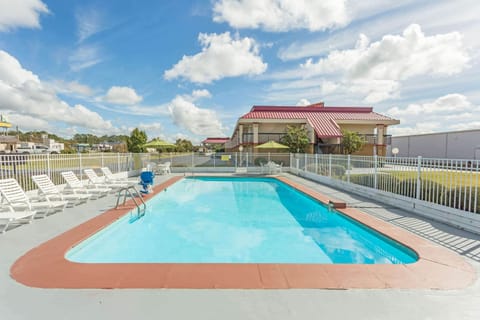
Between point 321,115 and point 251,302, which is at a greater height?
point 321,115

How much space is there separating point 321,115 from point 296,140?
5.89 meters

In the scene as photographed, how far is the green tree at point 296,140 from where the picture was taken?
21.2 meters

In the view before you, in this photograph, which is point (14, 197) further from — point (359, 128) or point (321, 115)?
point (359, 128)

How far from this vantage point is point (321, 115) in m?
24.7

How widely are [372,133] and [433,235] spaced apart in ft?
74.5

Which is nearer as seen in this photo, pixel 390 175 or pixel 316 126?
pixel 390 175

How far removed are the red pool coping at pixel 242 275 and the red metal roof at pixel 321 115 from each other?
19022 millimetres

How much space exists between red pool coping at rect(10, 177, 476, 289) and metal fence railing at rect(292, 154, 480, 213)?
2219 mm

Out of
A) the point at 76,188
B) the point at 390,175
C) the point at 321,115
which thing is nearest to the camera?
the point at 390,175

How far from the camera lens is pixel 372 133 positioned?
80.5 feet

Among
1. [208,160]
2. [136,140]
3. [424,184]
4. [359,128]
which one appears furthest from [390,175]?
[136,140]

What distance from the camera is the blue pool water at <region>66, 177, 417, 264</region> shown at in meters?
4.86

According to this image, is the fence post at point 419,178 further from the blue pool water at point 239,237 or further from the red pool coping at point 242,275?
the red pool coping at point 242,275

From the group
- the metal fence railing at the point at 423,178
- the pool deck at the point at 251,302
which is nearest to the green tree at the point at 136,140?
Answer: the metal fence railing at the point at 423,178
